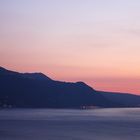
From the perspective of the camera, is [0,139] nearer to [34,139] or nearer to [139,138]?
[34,139]

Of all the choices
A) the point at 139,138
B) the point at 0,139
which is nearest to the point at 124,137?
the point at 139,138

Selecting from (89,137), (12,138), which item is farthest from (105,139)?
(12,138)

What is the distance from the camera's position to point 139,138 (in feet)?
202

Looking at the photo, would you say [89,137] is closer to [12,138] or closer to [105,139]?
[105,139]

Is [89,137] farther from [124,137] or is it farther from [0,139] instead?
[0,139]

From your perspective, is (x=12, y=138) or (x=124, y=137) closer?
(x=12, y=138)

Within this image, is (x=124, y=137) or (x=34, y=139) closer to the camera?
(x=34, y=139)

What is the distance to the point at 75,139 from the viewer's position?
6034 cm

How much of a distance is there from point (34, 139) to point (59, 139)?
155 inches

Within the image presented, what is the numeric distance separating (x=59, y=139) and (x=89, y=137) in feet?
16.9

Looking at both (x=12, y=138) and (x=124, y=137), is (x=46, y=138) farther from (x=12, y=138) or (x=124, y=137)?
(x=124, y=137)

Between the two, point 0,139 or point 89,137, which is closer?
point 0,139

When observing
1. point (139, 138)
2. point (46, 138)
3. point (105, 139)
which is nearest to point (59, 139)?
point (46, 138)

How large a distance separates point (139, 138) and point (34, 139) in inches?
586
